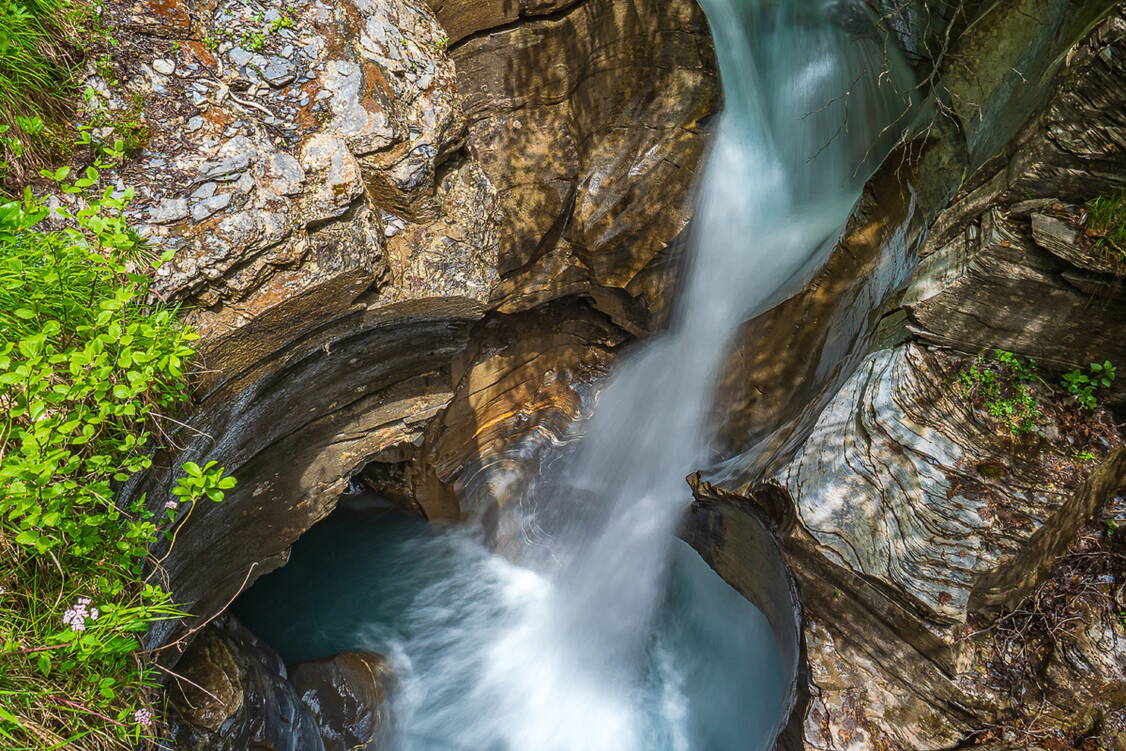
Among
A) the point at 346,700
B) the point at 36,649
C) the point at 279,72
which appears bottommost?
the point at 346,700

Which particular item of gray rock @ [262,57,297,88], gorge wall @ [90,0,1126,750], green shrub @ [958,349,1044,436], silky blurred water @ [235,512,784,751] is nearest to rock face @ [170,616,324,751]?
gorge wall @ [90,0,1126,750]

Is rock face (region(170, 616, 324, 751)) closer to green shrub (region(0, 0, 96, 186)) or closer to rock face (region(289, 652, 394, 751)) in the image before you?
rock face (region(289, 652, 394, 751))

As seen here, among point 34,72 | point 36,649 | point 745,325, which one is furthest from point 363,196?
point 745,325

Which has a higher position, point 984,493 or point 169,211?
point 169,211

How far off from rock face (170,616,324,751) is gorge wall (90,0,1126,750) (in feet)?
0.08

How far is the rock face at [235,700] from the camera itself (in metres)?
4.17

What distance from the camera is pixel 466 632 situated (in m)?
6.29

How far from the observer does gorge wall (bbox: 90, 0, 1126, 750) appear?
3.52 metres

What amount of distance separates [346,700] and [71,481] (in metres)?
3.62

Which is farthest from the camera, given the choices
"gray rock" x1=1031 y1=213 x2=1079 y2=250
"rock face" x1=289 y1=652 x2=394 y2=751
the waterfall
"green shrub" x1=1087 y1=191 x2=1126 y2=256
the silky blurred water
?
the waterfall

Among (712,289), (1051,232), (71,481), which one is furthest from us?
(712,289)

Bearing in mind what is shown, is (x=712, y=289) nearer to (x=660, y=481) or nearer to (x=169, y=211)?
(x=660, y=481)

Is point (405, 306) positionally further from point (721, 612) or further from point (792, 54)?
point (792, 54)

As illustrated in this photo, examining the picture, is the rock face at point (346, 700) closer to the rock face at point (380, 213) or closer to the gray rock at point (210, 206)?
the rock face at point (380, 213)
